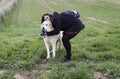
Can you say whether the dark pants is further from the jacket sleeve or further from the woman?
the jacket sleeve

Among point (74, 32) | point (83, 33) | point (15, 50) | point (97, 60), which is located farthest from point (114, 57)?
point (83, 33)

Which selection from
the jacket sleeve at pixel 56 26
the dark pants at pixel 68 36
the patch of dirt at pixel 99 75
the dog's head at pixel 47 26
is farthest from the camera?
the dark pants at pixel 68 36

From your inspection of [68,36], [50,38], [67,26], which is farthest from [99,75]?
[50,38]

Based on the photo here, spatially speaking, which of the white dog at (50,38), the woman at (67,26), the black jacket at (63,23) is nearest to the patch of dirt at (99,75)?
the woman at (67,26)

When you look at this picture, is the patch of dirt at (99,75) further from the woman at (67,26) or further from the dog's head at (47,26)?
the dog's head at (47,26)

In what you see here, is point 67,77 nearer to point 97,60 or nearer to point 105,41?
point 97,60

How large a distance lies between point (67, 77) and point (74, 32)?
2.00 m

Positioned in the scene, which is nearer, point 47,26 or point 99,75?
point 99,75

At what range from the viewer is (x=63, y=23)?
8.53 meters

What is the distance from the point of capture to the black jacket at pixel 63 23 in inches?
328

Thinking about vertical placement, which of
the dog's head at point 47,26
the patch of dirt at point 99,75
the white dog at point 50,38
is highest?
the dog's head at point 47,26

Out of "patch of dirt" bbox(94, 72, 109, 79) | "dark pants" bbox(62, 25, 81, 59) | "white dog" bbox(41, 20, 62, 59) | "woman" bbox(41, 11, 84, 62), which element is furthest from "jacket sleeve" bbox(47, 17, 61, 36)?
"patch of dirt" bbox(94, 72, 109, 79)

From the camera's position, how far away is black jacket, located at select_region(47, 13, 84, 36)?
832cm

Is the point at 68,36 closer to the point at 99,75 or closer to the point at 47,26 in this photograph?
the point at 47,26
